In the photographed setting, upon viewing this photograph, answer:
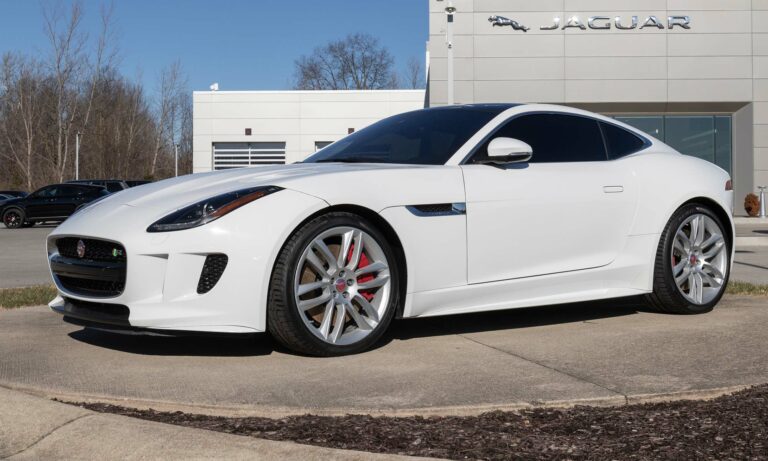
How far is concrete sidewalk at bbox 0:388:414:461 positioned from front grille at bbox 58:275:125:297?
1073 millimetres

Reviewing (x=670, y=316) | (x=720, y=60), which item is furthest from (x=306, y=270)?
(x=720, y=60)

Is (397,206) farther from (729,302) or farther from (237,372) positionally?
(729,302)

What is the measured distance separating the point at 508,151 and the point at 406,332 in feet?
4.31

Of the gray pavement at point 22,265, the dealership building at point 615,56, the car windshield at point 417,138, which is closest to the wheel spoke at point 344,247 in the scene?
the car windshield at point 417,138

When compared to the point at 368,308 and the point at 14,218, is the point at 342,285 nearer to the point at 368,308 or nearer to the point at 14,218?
the point at 368,308

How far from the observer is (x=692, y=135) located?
3119 cm

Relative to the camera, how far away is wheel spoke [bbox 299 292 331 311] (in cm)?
431

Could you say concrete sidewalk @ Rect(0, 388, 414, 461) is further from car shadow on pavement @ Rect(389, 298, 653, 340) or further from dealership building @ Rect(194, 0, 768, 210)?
dealership building @ Rect(194, 0, 768, 210)

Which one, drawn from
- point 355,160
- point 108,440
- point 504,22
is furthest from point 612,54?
point 108,440

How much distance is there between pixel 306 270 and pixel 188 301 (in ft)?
2.07

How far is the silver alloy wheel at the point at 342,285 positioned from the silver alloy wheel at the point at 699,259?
2.34 m

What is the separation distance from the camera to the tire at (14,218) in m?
28.6

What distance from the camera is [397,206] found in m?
4.62

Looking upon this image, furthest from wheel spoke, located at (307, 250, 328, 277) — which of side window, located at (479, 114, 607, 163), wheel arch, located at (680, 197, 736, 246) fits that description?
wheel arch, located at (680, 197, 736, 246)
